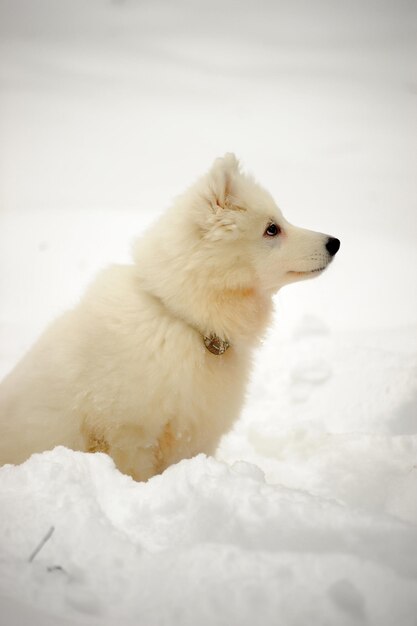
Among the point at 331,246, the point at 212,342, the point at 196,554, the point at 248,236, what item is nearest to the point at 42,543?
the point at 196,554

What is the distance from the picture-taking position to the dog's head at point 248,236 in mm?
3189

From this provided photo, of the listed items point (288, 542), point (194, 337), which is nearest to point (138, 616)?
point (288, 542)

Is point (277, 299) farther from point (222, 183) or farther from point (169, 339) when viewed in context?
point (169, 339)

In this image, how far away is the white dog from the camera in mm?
2934

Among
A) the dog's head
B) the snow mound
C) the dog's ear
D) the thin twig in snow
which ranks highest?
the dog's ear


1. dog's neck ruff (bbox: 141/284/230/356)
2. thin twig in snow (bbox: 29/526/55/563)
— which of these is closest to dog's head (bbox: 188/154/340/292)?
dog's neck ruff (bbox: 141/284/230/356)

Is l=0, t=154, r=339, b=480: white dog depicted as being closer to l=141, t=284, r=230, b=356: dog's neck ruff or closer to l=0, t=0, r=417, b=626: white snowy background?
l=141, t=284, r=230, b=356: dog's neck ruff

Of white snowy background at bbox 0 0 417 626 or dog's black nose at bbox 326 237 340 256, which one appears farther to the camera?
dog's black nose at bbox 326 237 340 256

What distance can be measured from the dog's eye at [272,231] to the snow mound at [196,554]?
1.75 metres

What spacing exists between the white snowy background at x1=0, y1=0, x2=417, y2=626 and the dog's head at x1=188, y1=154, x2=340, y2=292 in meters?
1.31

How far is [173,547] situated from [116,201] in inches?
380

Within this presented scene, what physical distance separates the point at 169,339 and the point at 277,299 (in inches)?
190

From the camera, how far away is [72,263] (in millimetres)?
8297

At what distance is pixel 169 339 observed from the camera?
3072 millimetres
